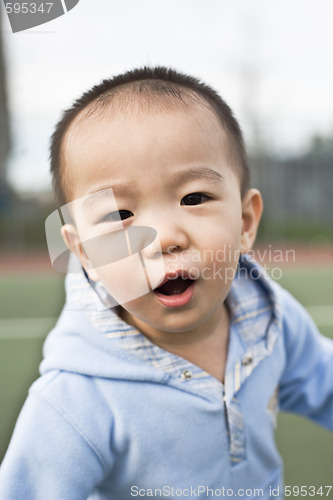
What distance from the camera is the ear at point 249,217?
0.92 m

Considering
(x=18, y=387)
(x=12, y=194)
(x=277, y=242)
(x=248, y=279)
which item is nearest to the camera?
(x=248, y=279)

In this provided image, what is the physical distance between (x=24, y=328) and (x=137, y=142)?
306 centimetres

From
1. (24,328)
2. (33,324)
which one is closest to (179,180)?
(24,328)

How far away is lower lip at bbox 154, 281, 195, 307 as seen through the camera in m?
0.76

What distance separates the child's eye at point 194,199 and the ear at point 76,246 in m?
0.20

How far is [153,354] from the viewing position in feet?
2.95

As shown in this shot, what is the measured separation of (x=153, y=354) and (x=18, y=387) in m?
1.58

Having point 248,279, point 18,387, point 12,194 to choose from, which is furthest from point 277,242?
point 248,279

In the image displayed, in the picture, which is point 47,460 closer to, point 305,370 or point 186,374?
point 186,374

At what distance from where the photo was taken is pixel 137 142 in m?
0.73

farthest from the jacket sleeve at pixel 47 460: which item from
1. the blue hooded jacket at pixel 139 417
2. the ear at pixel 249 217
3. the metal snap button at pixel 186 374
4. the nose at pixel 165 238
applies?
the ear at pixel 249 217

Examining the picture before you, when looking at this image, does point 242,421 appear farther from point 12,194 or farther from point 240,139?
point 12,194

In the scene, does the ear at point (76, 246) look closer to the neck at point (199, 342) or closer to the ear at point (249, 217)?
the neck at point (199, 342)

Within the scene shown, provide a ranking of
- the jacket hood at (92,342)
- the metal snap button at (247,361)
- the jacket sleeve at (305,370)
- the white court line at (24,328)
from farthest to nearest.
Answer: the white court line at (24,328) → the jacket sleeve at (305,370) → the metal snap button at (247,361) → the jacket hood at (92,342)
